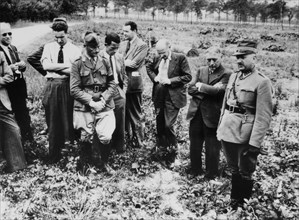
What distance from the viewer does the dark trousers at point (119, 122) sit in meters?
5.17

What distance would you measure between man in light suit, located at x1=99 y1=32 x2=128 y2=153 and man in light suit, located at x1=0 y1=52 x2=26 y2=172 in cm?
138

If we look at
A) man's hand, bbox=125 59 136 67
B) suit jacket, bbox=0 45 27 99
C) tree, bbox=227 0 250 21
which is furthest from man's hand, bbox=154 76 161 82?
tree, bbox=227 0 250 21

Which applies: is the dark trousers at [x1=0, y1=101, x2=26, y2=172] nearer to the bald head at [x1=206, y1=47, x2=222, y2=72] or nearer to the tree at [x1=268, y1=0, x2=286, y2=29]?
the bald head at [x1=206, y1=47, x2=222, y2=72]

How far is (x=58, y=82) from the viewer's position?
4.73 metres

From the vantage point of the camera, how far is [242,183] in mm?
3869

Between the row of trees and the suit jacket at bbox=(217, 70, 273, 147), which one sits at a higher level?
the row of trees

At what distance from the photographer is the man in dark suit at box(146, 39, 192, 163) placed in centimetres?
520

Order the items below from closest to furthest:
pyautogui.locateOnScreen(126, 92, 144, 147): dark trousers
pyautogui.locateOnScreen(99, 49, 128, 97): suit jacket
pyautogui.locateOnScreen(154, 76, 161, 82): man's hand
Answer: pyautogui.locateOnScreen(99, 49, 128, 97): suit jacket
pyautogui.locateOnScreen(154, 76, 161, 82): man's hand
pyautogui.locateOnScreen(126, 92, 144, 147): dark trousers

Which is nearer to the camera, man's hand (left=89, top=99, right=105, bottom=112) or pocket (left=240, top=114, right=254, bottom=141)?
pocket (left=240, top=114, right=254, bottom=141)

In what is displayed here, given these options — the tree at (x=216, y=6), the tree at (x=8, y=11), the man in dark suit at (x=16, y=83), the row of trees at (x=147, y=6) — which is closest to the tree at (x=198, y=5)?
the row of trees at (x=147, y=6)

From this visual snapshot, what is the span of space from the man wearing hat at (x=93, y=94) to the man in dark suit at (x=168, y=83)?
98cm

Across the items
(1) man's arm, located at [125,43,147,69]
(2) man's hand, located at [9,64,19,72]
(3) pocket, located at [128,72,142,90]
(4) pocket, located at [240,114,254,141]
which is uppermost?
(1) man's arm, located at [125,43,147,69]

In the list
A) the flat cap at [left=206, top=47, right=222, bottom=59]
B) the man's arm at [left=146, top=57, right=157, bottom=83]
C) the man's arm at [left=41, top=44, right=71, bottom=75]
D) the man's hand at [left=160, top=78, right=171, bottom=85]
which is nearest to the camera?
the flat cap at [left=206, top=47, right=222, bottom=59]

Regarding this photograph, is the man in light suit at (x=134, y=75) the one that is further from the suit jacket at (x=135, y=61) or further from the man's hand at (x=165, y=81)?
the man's hand at (x=165, y=81)
